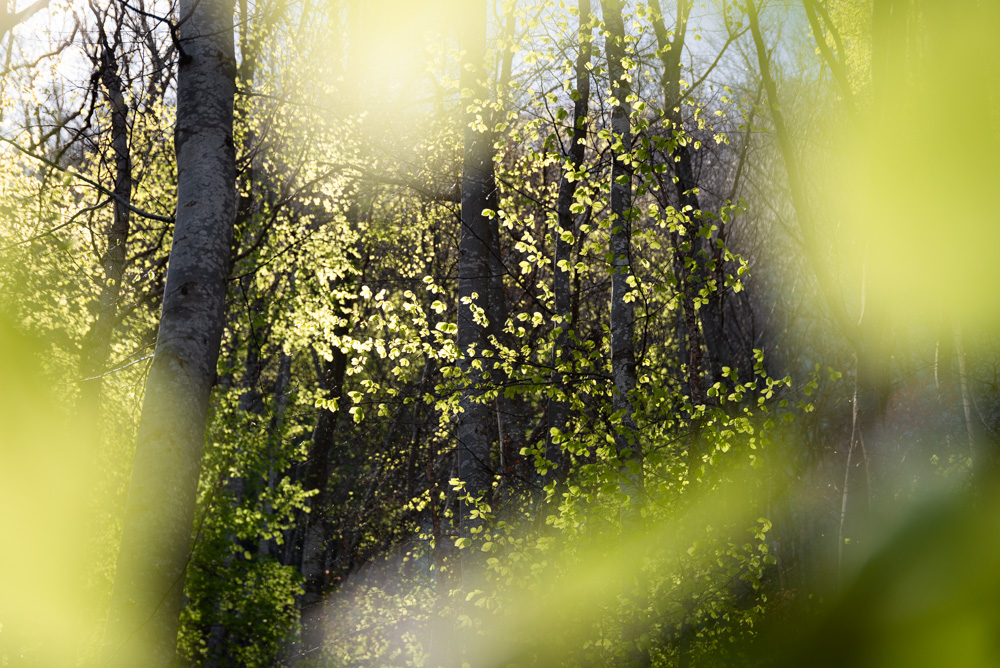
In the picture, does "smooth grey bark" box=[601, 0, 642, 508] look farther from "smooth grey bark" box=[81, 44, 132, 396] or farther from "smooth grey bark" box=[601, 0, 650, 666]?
"smooth grey bark" box=[81, 44, 132, 396]

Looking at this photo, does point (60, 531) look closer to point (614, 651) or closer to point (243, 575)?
point (243, 575)

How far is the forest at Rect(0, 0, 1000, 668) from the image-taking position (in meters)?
4.88

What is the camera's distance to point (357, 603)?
1443cm

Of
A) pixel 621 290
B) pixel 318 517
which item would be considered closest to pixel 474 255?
pixel 621 290

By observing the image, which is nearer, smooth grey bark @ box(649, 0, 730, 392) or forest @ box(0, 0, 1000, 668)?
forest @ box(0, 0, 1000, 668)

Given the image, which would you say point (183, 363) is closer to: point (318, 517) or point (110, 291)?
point (110, 291)

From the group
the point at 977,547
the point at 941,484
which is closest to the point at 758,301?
the point at 941,484

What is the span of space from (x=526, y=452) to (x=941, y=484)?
16.2 metres

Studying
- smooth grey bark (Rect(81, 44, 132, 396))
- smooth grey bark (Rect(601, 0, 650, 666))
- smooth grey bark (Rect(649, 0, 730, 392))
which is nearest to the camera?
smooth grey bark (Rect(601, 0, 650, 666))

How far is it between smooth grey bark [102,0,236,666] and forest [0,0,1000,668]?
0.02 metres

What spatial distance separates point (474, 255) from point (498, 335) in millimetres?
950

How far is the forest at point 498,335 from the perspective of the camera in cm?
488

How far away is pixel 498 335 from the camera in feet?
23.9

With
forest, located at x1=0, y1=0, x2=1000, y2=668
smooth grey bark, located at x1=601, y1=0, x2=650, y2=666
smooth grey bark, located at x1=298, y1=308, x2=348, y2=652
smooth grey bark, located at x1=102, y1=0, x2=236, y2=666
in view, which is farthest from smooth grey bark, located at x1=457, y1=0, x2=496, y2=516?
smooth grey bark, located at x1=298, y1=308, x2=348, y2=652
